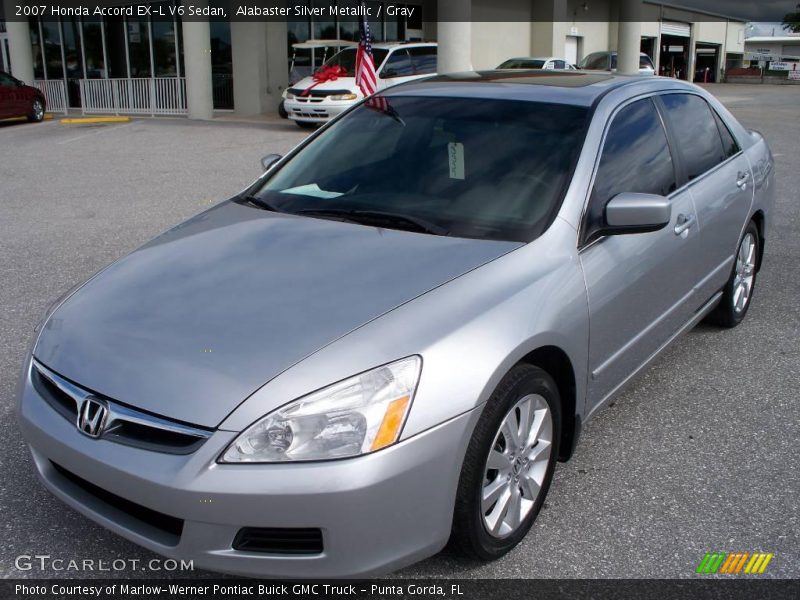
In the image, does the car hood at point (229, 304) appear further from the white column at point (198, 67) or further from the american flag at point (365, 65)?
the white column at point (198, 67)

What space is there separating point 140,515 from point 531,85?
2.66 m

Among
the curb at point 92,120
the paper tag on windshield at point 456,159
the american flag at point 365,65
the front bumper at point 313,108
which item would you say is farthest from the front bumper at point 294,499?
the curb at point 92,120

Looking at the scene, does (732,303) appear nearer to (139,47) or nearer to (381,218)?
(381,218)

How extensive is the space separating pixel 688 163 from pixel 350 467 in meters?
2.80

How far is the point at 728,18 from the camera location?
178ft

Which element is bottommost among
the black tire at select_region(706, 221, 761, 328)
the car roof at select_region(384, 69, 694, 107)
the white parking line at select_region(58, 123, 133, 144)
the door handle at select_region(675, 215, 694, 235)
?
the white parking line at select_region(58, 123, 133, 144)

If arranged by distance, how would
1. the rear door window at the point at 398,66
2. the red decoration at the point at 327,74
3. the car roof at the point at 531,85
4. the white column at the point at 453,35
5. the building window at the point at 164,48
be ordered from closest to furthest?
the car roof at the point at 531,85 < the red decoration at the point at 327,74 < the white column at the point at 453,35 < the rear door window at the point at 398,66 < the building window at the point at 164,48

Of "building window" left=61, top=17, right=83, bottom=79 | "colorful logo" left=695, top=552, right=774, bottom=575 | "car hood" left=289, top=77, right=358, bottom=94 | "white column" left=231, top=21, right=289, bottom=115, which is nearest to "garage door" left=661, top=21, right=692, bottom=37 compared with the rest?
"white column" left=231, top=21, right=289, bottom=115

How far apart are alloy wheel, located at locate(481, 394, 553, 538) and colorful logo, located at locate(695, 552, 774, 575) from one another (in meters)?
0.62

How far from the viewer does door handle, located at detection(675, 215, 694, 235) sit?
393 cm

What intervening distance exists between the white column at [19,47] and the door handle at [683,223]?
83.5 feet

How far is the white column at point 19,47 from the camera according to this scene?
2500 cm

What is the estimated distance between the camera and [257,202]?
12.7 feet

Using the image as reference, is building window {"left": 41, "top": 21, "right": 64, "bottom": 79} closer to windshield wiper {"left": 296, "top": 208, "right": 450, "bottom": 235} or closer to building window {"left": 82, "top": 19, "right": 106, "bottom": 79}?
building window {"left": 82, "top": 19, "right": 106, "bottom": 79}
